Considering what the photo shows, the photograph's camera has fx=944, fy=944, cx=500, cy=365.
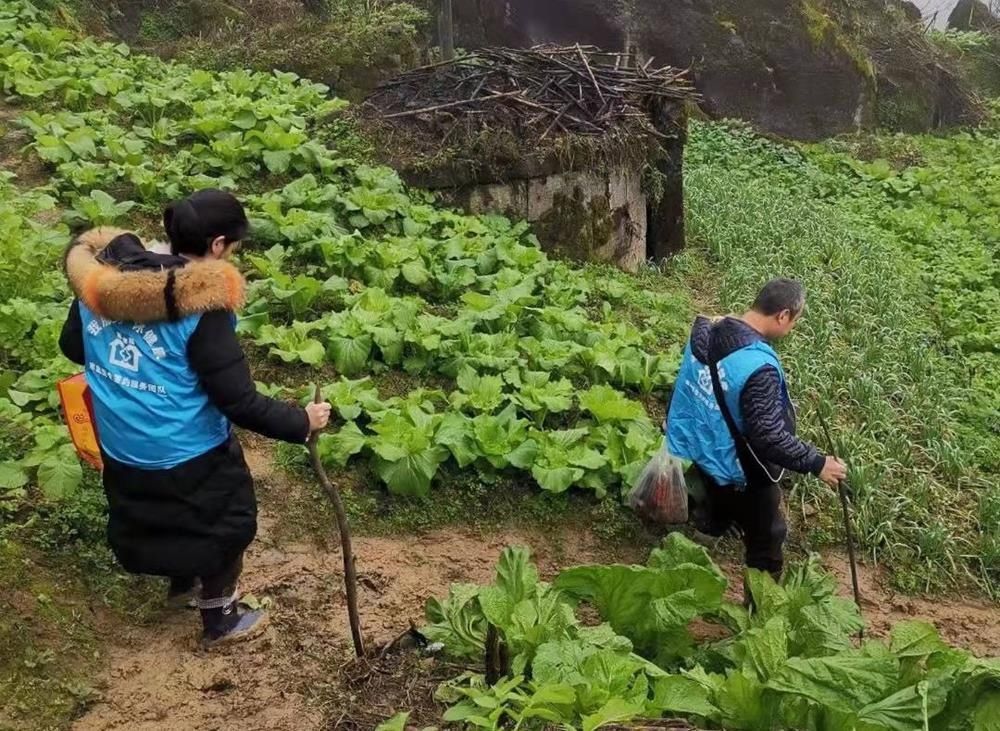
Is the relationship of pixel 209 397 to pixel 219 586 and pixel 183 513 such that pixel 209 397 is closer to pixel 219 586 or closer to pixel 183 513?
pixel 183 513

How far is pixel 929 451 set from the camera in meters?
6.12

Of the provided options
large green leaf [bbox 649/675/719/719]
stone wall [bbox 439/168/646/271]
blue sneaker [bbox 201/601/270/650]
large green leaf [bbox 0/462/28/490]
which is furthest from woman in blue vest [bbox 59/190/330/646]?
stone wall [bbox 439/168/646/271]

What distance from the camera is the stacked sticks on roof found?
8.22 meters

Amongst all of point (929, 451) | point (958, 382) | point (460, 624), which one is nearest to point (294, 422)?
point (460, 624)

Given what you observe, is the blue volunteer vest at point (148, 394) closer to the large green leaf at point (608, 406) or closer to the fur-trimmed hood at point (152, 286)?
the fur-trimmed hood at point (152, 286)

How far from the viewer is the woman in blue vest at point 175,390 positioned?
9.50 feet

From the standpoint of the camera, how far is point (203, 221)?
2.93 metres

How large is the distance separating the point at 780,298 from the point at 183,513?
2430 millimetres

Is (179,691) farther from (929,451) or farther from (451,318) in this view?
(929,451)

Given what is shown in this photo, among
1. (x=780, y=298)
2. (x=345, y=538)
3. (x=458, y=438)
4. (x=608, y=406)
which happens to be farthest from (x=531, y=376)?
(x=345, y=538)

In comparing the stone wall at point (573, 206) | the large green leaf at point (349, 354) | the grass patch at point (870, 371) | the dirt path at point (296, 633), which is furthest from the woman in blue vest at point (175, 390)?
the stone wall at point (573, 206)

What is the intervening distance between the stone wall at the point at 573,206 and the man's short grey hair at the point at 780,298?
4.29m

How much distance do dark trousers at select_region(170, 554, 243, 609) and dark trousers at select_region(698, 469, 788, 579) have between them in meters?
2.12

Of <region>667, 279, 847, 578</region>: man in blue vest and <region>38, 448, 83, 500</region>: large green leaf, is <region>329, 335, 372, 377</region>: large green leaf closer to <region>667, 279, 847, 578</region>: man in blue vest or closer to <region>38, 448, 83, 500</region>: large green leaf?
<region>38, 448, 83, 500</region>: large green leaf
